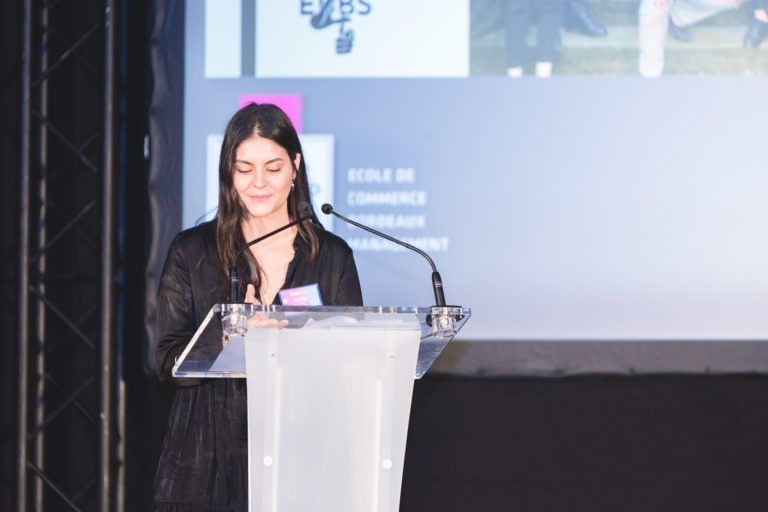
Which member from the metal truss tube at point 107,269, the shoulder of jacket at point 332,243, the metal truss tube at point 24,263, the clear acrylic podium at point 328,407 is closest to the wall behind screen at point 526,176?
the metal truss tube at point 107,269

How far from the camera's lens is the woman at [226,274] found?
200cm

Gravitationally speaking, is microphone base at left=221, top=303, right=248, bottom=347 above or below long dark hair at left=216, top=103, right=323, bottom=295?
below

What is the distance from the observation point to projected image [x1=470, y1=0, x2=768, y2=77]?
10.6ft

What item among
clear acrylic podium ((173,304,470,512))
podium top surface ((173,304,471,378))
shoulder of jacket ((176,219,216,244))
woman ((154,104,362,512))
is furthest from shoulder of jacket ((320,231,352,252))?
clear acrylic podium ((173,304,470,512))

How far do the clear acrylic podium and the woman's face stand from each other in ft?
1.72

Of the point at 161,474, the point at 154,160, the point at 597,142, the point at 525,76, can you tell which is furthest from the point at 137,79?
the point at 161,474

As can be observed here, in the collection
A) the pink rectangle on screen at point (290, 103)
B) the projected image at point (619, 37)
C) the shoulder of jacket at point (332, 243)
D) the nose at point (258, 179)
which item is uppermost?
the projected image at point (619, 37)

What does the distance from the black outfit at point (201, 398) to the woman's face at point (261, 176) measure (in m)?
0.10

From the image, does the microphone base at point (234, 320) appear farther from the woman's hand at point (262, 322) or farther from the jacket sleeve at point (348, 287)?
the jacket sleeve at point (348, 287)

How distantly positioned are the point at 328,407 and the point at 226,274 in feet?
1.76

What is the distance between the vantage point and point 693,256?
3.22 m

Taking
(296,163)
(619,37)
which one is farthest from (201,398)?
(619,37)

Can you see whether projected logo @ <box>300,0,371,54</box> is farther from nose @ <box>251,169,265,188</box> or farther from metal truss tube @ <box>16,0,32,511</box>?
nose @ <box>251,169,265,188</box>

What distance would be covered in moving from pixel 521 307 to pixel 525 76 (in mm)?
734
